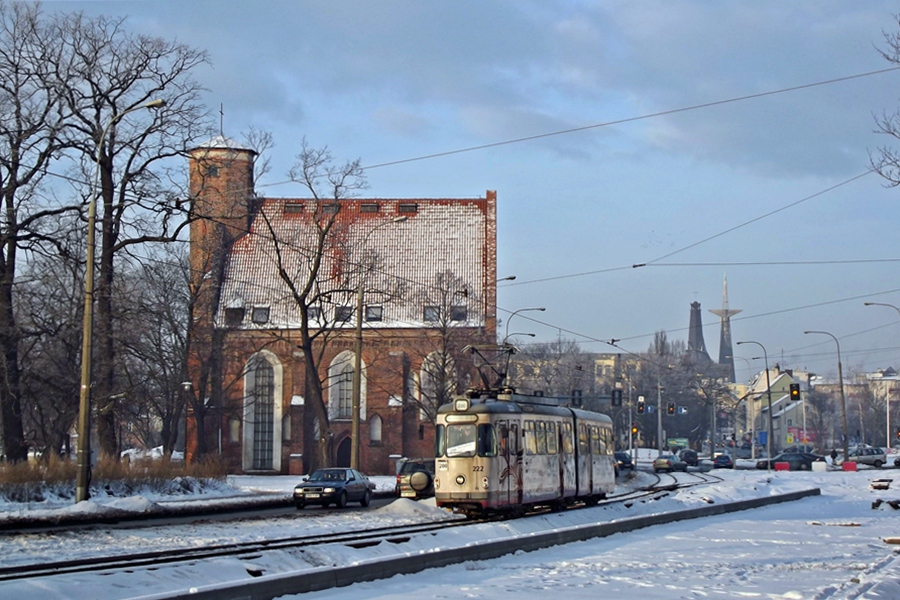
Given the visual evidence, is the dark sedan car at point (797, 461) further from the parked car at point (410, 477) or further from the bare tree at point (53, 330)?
the bare tree at point (53, 330)

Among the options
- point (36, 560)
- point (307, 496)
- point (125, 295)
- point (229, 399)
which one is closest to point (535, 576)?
point (36, 560)

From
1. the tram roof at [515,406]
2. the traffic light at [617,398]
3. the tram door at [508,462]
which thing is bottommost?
the tram door at [508,462]

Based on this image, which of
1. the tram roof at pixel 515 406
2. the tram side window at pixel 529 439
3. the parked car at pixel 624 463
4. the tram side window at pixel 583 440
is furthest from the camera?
the parked car at pixel 624 463

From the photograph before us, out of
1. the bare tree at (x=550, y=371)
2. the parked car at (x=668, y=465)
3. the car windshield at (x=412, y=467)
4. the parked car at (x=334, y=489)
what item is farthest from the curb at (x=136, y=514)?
the bare tree at (x=550, y=371)

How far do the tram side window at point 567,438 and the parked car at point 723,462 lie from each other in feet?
154

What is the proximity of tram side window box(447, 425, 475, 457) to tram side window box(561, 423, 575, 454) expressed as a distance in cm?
466

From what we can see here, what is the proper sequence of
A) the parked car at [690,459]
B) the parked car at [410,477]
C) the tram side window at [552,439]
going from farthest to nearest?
1. the parked car at [690,459]
2. the parked car at [410,477]
3. the tram side window at [552,439]

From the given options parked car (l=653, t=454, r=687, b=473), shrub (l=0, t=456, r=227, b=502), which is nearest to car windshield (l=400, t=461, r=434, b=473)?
shrub (l=0, t=456, r=227, b=502)

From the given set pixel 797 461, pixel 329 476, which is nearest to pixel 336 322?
pixel 797 461

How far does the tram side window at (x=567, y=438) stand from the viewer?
28906 mm

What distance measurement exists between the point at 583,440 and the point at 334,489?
293 inches

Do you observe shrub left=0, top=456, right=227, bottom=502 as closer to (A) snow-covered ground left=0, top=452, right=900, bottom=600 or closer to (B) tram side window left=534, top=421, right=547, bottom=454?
(A) snow-covered ground left=0, top=452, right=900, bottom=600

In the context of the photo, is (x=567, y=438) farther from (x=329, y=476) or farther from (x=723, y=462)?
(x=723, y=462)

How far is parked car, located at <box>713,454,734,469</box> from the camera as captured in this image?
244 ft
